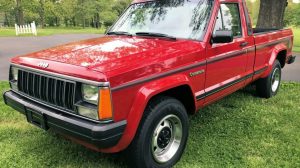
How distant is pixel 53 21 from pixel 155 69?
209 feet

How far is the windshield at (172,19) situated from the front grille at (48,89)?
5.21ft

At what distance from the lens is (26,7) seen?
3853cm

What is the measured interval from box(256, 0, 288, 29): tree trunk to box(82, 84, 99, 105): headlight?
32.6ft

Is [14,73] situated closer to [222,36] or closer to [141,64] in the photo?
[141,64]

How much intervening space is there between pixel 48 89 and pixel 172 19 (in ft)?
6.35

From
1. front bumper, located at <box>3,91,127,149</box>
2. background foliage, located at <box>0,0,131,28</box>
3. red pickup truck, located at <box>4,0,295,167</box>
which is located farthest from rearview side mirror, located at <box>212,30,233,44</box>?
background foliage, located at <box>0,0,131,28</box>

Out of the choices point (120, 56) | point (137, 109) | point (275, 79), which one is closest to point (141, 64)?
point (120, 56)

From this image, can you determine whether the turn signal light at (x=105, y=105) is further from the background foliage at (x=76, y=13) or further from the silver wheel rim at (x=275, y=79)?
the background foliage at (x=76, y=13)

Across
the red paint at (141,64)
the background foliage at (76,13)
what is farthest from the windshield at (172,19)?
the background foliage at (76,13)

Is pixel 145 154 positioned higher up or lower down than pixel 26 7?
lower down

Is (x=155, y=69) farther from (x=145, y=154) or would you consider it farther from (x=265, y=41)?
(x=265, y=41)

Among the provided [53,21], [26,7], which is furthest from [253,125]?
[53,21]

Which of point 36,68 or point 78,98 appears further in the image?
point 36,68

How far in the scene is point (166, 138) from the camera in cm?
356
